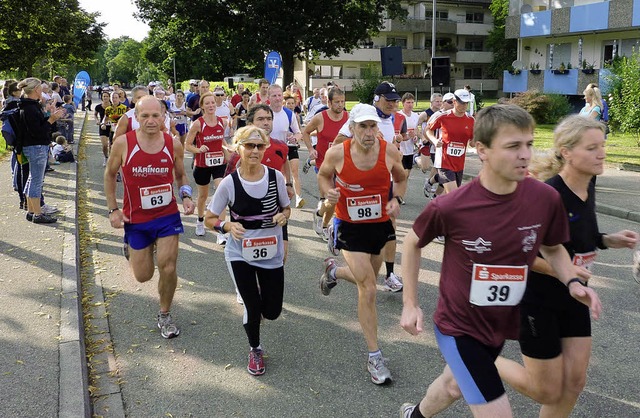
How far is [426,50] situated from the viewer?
203ft

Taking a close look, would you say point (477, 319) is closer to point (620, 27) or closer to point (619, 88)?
point (619, 88)

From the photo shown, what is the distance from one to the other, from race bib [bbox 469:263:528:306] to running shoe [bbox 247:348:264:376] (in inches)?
83.7

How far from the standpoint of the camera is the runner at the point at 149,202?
5160mm

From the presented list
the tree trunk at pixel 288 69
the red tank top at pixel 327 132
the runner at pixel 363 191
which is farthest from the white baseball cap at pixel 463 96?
the tree trunk at pixel 288 69

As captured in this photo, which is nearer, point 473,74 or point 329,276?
point 329,276

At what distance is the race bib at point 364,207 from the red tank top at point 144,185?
1.55 metres

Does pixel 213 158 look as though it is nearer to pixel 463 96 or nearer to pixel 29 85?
pixel 29 85

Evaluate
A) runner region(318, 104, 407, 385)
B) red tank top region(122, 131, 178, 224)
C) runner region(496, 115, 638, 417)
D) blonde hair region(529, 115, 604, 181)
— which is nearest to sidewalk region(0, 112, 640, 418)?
runner region(318, 104, 407, 385)

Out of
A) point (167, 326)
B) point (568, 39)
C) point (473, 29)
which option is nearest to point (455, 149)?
point (167, 326)

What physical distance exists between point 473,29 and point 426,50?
5.91 m

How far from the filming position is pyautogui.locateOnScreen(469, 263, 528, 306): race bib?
284cm

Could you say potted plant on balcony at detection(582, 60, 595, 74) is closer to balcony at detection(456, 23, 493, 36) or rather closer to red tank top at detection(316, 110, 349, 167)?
red tank top at detection(316, 110, 349, 167)

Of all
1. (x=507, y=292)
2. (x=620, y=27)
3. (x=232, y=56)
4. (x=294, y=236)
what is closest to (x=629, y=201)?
(x=294, y=236)

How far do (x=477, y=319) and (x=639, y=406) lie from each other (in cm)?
183
